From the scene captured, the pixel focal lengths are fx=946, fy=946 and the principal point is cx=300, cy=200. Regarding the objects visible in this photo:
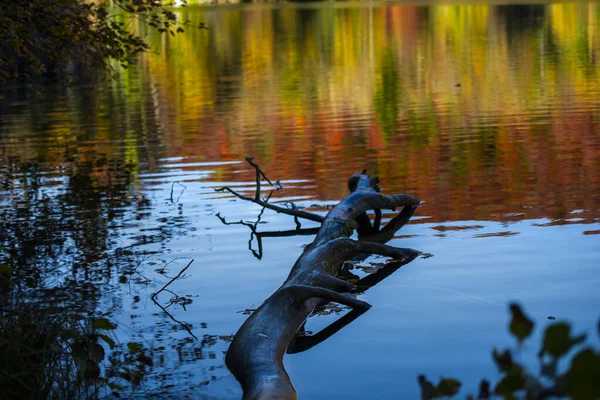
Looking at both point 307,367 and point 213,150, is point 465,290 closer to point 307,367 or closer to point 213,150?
point 307,367

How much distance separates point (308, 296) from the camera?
841 cm

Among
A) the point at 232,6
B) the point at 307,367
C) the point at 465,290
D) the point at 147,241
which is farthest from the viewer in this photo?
the point at 232,6

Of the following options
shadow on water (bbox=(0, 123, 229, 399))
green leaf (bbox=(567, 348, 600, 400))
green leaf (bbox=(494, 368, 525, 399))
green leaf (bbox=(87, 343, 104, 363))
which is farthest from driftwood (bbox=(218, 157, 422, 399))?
green leaf (bbox=(567, 348, 600, 400))

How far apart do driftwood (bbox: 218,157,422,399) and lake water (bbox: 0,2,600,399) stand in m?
0.20

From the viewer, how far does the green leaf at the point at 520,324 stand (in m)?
2.01

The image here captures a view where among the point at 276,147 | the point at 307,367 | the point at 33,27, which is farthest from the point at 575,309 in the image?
the point at 276,147

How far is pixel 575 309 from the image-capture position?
9039 millimetres

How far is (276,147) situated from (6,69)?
9.28 metres

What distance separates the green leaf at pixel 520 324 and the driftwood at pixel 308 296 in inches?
181

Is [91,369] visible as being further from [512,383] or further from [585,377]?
[585,377]

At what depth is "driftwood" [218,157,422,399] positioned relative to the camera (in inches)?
283

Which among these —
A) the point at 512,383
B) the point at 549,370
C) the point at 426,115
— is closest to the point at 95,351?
the point at 512,383

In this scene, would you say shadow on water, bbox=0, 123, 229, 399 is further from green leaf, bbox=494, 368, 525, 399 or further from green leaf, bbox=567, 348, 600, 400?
green leaf, bbox=567, 348, 600, 400

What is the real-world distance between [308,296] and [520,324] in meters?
6.40
